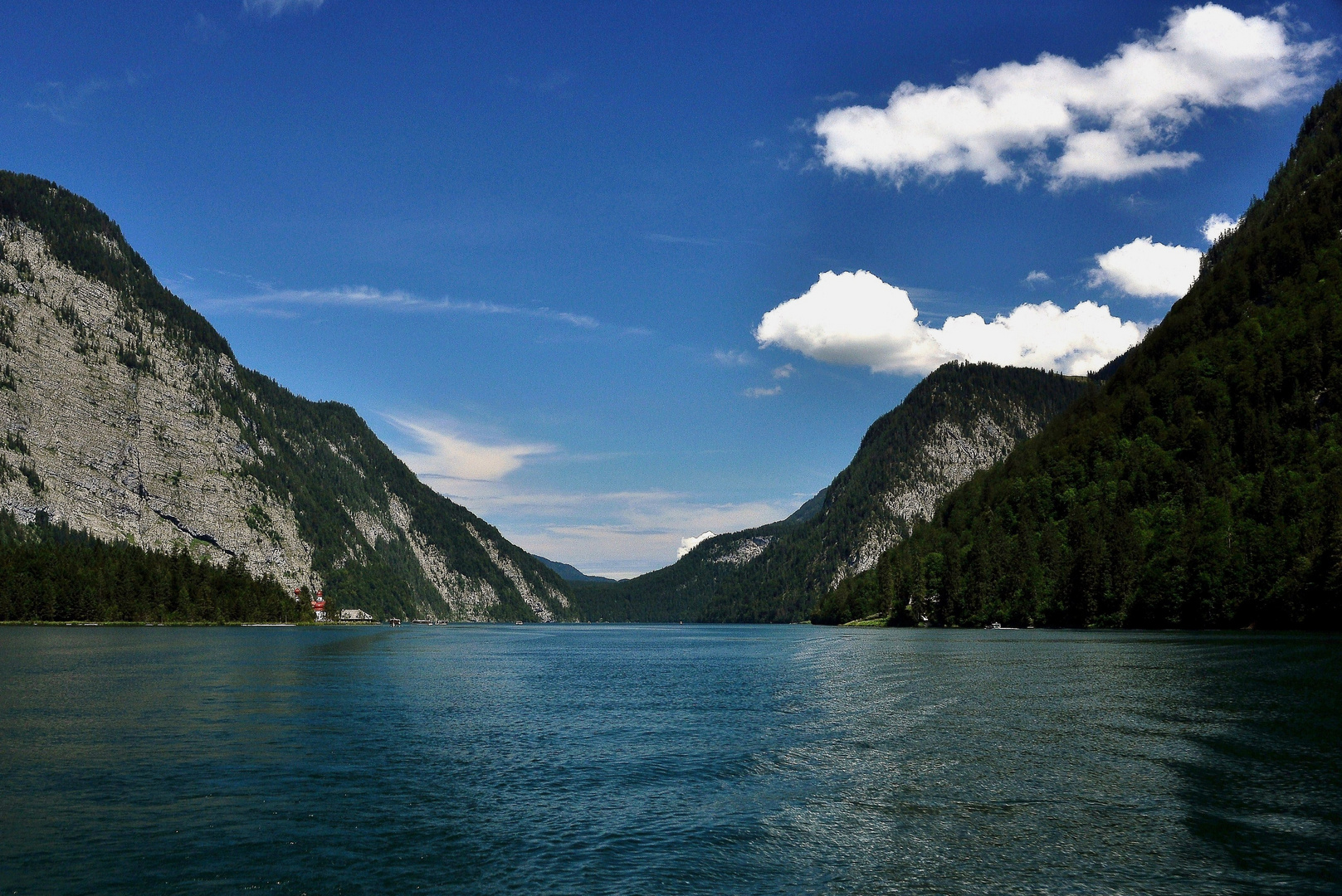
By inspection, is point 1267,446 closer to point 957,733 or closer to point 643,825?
point 957,733

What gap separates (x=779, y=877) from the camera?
22719mm

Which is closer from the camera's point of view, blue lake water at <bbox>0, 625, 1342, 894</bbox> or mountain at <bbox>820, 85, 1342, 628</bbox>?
blue lake water at <bbox>0, 625, 1342, 894</bbox>

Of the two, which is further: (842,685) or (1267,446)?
(1267,446)

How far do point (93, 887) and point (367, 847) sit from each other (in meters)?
6.90

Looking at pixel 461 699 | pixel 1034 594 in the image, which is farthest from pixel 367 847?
pixel 1034 594

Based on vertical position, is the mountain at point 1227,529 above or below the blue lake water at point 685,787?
above

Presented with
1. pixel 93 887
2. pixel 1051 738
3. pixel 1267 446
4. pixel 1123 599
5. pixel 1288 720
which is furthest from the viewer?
pixel 1267 446

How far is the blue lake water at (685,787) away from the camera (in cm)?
2300

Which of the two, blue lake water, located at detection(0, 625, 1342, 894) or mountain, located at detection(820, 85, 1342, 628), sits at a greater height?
mountain, located at detection(820, 85, 1342, 628)

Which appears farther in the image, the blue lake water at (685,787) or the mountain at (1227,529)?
the mountain at (1227,529)

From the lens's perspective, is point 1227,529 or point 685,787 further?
point 1227,529

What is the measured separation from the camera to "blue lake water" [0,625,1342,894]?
906 inches

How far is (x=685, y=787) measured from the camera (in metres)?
33.1

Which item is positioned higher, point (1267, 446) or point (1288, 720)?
point (1267, 446)
